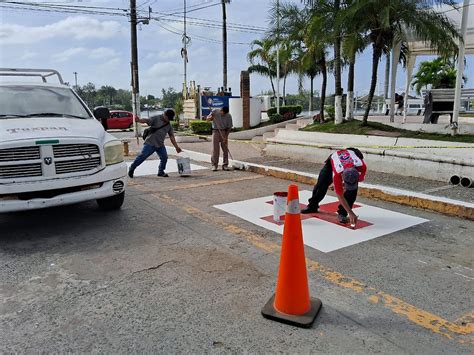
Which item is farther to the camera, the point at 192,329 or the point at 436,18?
the point at 436,18

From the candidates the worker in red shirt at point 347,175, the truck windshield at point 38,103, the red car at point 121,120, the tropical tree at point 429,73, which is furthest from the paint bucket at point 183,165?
the tropical tree at point 429,73

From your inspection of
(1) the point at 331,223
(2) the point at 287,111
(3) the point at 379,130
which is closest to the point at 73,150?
(1) the point at 331,223

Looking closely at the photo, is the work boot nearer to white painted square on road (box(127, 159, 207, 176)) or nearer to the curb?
the curb

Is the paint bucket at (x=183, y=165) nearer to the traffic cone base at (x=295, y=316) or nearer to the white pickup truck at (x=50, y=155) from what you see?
the white pickup truck at (x=50, y=155)

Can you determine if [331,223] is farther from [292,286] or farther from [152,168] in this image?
[152,168]

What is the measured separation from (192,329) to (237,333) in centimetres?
32

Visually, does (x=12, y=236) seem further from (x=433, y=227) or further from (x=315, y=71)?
(x=315, y=71)

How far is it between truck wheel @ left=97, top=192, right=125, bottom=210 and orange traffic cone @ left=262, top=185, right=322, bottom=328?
3.44 metres

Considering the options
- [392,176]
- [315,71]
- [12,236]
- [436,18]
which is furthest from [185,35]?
[12,236]

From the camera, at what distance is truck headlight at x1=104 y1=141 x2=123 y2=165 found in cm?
543

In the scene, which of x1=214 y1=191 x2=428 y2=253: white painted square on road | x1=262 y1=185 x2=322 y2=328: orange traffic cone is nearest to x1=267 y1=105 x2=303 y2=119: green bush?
x1=214 y1=191 x2=428 y2=253: white painted square on road

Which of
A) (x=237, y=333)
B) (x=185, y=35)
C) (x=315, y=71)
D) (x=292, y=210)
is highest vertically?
(x=185, y=35)

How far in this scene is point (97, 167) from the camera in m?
5.29

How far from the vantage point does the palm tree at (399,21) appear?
10.0 meters
